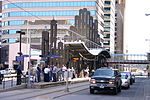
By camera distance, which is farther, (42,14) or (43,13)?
(42,14)

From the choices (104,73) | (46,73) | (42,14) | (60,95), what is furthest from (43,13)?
(60,95)

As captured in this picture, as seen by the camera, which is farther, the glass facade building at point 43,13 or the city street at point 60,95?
the glass facade building at point 43,13

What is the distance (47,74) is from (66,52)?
45.7 ft

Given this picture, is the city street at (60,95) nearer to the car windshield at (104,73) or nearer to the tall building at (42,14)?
the car windshield at (104,73)

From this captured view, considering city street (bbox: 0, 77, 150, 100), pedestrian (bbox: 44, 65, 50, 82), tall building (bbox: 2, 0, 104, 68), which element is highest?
tall building (bbox: 2, 0, 104, 68)

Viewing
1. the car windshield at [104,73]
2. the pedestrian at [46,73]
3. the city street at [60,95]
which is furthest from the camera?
the pedestrian at [46,73]

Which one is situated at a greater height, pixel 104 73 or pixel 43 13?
pixel 43 13

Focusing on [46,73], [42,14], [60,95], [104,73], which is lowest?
[60,95]

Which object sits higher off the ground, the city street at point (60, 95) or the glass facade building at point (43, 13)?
the glass facade building at point (43, 13)

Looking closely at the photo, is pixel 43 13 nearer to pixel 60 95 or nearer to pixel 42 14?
pixel 42 14

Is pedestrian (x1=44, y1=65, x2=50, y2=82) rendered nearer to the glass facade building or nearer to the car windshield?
the car windshield

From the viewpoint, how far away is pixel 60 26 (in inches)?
3378

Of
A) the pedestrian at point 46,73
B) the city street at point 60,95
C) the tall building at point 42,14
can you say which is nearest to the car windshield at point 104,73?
the city street at point 60,95

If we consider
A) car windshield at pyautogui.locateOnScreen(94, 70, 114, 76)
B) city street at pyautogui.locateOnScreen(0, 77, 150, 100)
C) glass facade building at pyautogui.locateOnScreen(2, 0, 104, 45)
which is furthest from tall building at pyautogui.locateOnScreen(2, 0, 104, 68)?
city street at pyautogui.locateOnScreen(0, 77, 150, 100)
